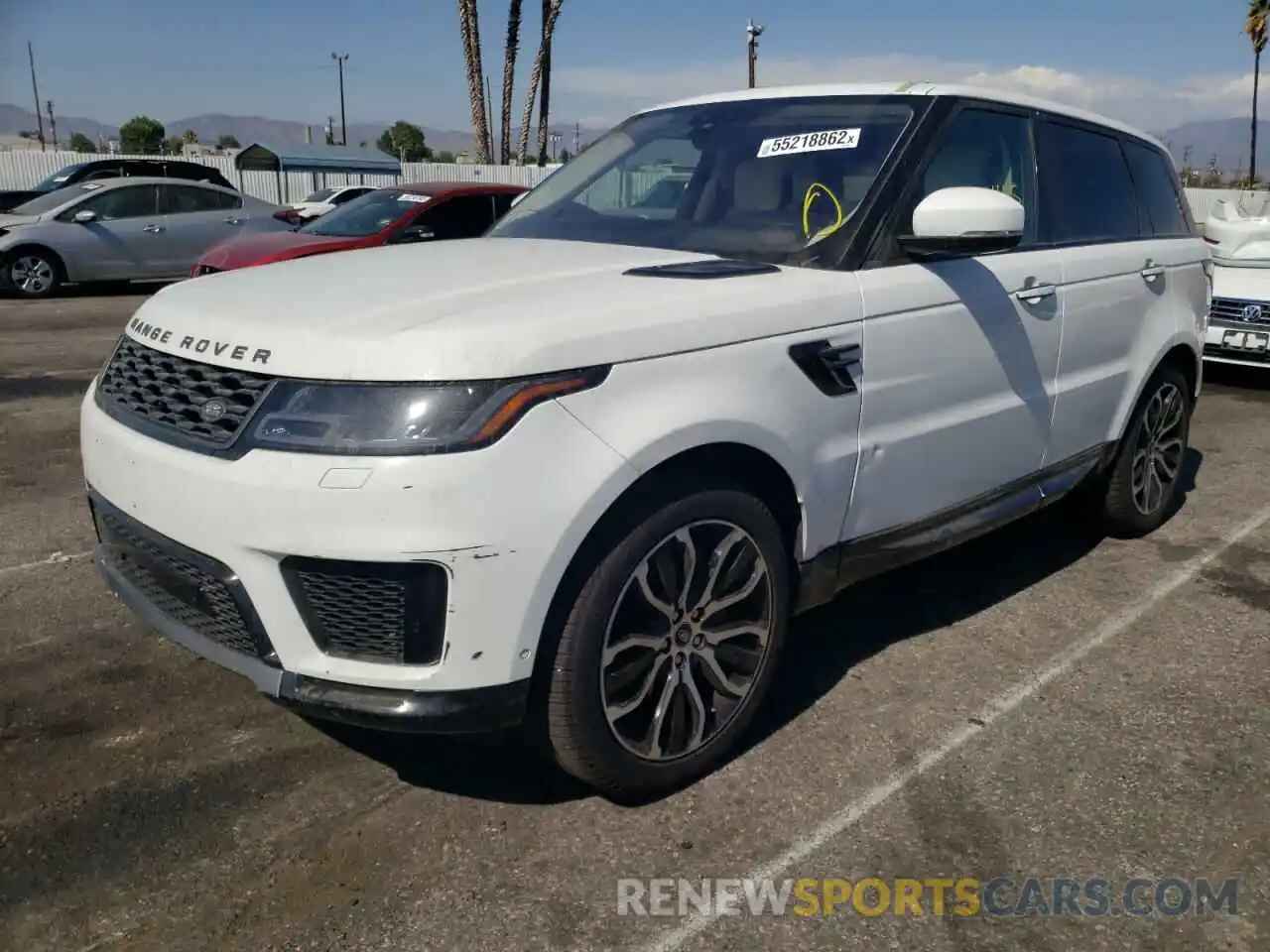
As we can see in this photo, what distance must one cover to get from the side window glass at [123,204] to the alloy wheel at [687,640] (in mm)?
13898

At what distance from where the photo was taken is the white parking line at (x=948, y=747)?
95.3 inches

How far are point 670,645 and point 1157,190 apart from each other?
3504 mm

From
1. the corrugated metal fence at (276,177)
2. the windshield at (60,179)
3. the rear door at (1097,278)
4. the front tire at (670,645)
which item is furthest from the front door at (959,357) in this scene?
the corrugated metal fence at (276,177)

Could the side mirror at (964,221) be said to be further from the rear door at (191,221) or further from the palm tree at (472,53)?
the palm tree at (472,53)

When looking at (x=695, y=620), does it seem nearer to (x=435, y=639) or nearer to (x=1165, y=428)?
(x=435, y=639)

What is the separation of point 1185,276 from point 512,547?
12.5 ft

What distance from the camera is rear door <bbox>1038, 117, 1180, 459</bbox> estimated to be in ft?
13.2

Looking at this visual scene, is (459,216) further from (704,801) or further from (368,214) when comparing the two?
(704,801)

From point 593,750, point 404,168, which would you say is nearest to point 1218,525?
point 593,750

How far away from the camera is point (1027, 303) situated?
370 centimetres

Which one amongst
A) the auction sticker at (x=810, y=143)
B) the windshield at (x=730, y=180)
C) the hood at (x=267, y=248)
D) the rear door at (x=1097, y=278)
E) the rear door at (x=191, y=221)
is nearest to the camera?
the windshield at (x=730, y=180)

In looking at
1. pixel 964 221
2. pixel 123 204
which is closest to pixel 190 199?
pixel 123 204

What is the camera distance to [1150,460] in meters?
4.90

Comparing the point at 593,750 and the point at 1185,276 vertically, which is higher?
the point at 1185,276
